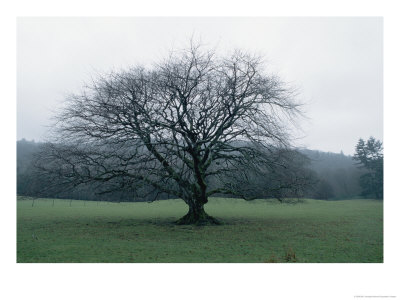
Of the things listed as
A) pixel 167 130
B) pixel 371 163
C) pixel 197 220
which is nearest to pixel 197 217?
pixel 197 220

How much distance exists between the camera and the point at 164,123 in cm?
1655

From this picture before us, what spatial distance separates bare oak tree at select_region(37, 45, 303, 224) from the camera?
1623cm

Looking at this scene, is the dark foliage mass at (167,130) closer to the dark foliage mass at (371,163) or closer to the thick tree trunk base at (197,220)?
the thick tree trunk base at (197,220)

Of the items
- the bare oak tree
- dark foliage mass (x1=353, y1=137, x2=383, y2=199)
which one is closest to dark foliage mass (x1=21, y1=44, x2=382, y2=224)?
the bare oak tree

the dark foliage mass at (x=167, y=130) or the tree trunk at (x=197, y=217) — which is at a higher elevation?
the dark foliage mass at (x=167, y=130)

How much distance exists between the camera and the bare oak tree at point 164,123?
53.3 feet

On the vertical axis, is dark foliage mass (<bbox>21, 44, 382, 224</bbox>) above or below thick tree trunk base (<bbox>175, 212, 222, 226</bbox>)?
above

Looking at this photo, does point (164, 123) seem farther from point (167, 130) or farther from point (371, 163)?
point (371, 163)

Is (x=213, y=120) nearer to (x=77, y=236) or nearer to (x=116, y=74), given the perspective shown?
(x=116, y=74)

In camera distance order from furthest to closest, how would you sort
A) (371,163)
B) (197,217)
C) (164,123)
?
1. (371,163)
2. (197,217)
3. (164,123)

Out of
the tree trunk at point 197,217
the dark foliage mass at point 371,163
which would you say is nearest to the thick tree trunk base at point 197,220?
the tree trunk at point 197,217

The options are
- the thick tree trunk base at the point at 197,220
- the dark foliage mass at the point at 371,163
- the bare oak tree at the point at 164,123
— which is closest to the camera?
the bare oak tree at the point at 164,123

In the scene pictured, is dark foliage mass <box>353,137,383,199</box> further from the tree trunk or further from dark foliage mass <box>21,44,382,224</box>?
the tree trunk
